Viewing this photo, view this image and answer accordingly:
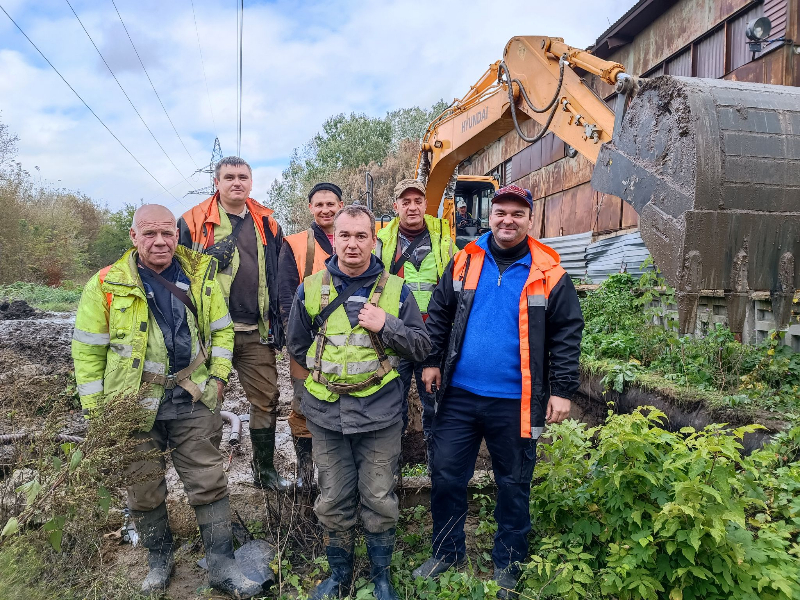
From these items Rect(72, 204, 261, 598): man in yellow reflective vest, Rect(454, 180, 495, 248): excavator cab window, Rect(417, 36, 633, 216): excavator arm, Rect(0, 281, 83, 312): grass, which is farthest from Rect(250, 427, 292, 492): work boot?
Rect(0, 281, 83, 312): grass

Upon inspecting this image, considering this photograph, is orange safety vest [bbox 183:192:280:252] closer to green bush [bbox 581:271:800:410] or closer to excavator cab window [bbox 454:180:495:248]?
green bush [bbox 581:271:800:410]

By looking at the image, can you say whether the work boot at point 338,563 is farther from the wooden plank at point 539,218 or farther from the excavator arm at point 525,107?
the wooden plank at point 539,218

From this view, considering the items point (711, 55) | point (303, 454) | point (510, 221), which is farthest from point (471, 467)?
point (711, 55)

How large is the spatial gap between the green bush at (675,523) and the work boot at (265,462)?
1.90m

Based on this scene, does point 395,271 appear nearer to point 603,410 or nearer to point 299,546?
point 299,546

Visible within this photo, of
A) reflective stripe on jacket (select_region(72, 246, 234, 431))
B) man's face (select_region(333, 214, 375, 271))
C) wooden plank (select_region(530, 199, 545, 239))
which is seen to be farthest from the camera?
wooden plank (select_region(530, 199, 545, 239))

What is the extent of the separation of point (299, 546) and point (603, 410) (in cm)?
351

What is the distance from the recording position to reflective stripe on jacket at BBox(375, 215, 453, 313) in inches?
149

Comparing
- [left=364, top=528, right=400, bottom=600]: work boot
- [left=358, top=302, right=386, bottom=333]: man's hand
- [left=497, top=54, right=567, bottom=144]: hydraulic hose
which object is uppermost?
[left=497, top=54, right=567, bottom=144]: hydraulic hose

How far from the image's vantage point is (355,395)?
2.85 meters

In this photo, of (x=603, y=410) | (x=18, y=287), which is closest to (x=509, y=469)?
(x=603, y=410)

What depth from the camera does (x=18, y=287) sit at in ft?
66.2

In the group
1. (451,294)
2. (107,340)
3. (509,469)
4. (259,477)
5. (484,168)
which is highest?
(484,168)

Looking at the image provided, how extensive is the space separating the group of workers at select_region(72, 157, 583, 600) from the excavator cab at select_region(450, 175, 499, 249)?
8.46m
